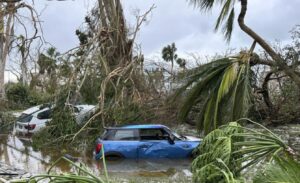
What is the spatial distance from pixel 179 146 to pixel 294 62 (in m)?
5.57

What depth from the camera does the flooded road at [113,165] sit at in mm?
14352

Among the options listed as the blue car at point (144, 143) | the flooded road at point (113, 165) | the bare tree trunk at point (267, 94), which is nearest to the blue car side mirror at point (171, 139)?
the blue car at point (144, 143)

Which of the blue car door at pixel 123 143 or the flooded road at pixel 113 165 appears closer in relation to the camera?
the flooded road at pixel 113 165

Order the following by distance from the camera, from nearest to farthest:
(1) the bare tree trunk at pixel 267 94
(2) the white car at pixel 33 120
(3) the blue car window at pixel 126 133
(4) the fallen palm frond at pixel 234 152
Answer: (4) the fallen palm frond at pixel 234 152 < (1) the bare tree trunk at pixel 267 94 < (3) the blue car window at pixel 126 133 < (2) the white car at pixel 33 120

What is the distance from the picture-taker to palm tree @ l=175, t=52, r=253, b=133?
10.0m

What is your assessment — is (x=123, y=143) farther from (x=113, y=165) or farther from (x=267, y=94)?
(x=267, y=94)

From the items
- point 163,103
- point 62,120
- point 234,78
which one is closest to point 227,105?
point 234,78

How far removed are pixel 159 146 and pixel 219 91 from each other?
288 inches

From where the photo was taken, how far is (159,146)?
17250mm

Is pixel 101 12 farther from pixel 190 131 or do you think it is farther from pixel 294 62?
pixel 294 62

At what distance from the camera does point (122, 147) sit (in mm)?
17125

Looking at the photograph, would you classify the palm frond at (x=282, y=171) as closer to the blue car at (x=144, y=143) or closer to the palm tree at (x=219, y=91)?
the palm tree at (x=219, y=91)

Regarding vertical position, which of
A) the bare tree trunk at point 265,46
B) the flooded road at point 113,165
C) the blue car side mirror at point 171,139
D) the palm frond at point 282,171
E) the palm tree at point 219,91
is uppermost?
the bare tree trunk at point 265,46

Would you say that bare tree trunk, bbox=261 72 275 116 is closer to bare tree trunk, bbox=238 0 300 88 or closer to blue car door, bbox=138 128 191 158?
blue car door, bbox=138 128 191 158
